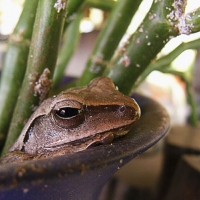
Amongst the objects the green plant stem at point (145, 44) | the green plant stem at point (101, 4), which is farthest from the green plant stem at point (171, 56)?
the green plant stem at point (101, 4)

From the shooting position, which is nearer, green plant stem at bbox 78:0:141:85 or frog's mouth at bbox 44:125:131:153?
frog's mouth at bbox 44:125:131:153

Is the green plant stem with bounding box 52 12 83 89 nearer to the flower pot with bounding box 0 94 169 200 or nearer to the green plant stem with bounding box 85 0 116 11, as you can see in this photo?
the green plant stem with bounding box 85 0 116 11

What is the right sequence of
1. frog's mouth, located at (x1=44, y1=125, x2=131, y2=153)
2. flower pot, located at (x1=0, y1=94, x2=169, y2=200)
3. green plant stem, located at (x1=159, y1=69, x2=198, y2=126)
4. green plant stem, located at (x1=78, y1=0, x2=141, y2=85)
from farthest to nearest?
green plant stem, located at (x1=159, y1=69, x2=198, y2=126), green plant stem, located at (x1=78, y1=0, x2=141, y2=85), frog's mouth, located at (x1=44, y1=125, x2=131, y2=153), flower pot, located at (x1=0, y1=94, x2=169, y2=200)

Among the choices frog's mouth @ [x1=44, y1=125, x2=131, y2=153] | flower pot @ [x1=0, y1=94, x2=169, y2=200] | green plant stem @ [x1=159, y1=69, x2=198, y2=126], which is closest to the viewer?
flower pot @ [x1=0, y1=94, x2=169, y2=200]

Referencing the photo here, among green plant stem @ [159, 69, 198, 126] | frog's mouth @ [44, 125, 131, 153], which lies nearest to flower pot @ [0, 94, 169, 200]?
frog's mouth @ [44, 125, 131, 153]

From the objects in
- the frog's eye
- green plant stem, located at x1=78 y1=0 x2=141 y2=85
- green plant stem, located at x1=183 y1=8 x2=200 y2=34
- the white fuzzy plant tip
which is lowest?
the frog's eye

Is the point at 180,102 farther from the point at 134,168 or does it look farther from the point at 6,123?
the point at 6,123

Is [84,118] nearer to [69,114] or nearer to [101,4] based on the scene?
[69,114]

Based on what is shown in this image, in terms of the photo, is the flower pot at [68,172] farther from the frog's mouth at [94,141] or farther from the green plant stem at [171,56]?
the green plant stem at [171,56]
